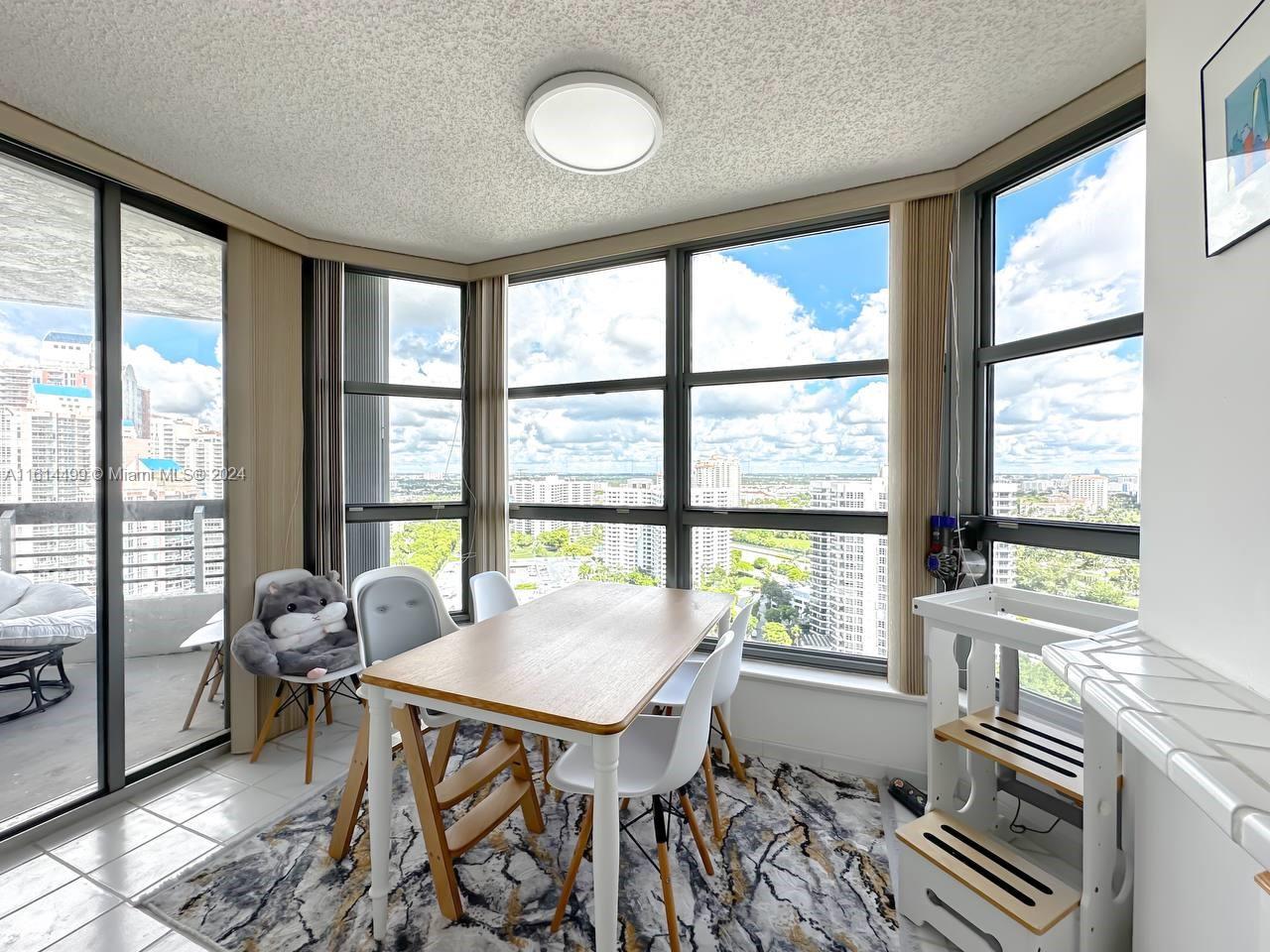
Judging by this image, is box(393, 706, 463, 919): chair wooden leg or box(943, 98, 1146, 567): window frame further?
box(943, 98, 1146, 567): window frame

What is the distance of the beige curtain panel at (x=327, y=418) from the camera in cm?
291

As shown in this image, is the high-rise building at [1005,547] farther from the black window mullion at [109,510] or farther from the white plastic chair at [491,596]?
the black window mullion at [109,510]

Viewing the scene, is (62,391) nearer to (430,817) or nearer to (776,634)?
(430,817)

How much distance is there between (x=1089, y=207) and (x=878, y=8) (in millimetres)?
1110

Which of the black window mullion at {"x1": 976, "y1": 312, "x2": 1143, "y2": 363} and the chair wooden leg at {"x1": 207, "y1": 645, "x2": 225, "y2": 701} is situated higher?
the black window mullion at {"x1": 976, "y1": 312, "x2": 1143, "y2": 363}

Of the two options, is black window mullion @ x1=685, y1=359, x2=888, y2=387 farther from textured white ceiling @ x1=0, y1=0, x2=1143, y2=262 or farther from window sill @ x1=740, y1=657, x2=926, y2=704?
window sill @ x1=740, y1=657, x2=926, y2=704

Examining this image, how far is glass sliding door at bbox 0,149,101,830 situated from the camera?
1922 millimetres

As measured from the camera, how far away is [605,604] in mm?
2375

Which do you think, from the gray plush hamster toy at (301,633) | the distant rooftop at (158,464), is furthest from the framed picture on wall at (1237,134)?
the distant rooftop at (158,464)

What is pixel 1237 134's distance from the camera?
31.5 inches

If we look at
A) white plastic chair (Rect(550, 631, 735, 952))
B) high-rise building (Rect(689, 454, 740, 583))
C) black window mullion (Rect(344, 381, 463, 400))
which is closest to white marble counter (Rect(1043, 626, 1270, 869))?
white plastic chair (Rect(550, 631, 735, 952))

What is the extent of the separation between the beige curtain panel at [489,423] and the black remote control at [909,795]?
7.59 feet

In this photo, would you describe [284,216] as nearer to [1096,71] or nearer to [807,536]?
[807,536]

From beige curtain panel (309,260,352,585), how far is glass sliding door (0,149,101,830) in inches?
34.8
